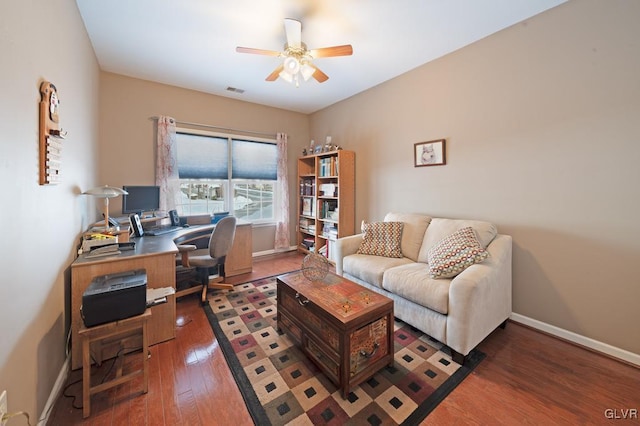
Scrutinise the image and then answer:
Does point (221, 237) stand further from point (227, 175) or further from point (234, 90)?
point (234, 90)

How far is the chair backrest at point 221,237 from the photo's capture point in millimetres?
2590

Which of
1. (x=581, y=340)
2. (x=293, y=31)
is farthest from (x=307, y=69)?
(x=581, y=340)

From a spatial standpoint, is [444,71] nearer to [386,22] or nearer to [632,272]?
[386,22]

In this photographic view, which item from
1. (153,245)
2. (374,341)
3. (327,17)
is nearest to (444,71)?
(327,17)

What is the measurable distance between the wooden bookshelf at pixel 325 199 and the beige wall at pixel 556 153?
3.94 ft

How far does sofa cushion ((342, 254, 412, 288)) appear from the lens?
2.34 metres

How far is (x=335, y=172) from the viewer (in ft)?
12.4

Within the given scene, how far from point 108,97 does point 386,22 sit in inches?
131

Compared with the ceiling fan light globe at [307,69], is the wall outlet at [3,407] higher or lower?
lower

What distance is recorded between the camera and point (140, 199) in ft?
9.80

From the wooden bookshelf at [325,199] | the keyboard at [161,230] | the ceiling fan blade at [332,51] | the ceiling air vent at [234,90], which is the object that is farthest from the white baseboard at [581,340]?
the ceiling air vent at [234,90]

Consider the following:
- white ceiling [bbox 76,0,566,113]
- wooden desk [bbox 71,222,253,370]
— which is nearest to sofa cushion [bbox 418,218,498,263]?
white ceiling [bbox 76,0,566,113]

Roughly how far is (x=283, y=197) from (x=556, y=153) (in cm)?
355

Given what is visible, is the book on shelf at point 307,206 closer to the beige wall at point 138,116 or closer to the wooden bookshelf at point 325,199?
the wooden bookshelf at point 325,199
